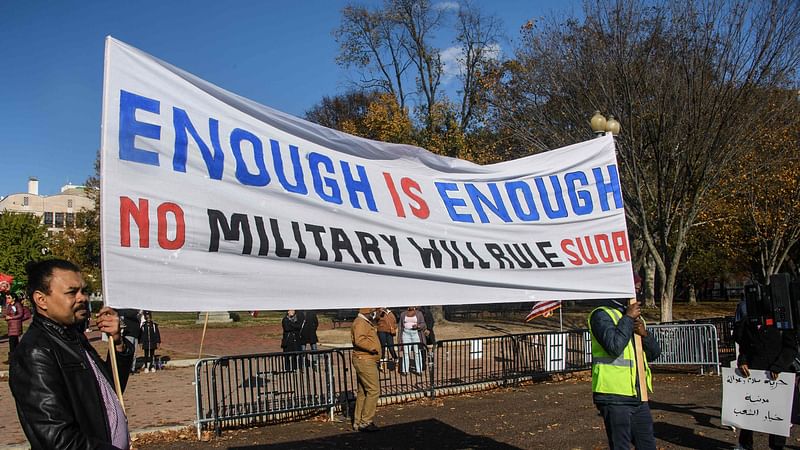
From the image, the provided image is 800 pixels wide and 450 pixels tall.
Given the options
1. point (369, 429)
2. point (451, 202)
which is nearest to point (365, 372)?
point (369, 429)

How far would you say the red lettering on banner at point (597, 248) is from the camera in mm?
5539

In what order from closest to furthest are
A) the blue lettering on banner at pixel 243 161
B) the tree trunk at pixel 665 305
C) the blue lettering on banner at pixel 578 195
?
the blue lettering on banner at pixel 243 161, the blue lettering on banner at pixel 578 195, the tree trunk at pixel 665 305

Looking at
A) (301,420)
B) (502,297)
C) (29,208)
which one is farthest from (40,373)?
(29,208)

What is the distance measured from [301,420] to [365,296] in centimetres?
792

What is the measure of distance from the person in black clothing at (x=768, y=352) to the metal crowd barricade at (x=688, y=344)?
7.32m

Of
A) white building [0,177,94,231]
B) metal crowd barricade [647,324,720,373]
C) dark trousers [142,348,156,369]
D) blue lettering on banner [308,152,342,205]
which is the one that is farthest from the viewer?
white building [0,177,94,231]

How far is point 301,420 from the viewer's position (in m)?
11.6

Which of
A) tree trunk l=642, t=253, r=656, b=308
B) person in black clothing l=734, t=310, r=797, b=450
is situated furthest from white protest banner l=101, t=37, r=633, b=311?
tree trunk l=642, t=253, r=656, b=308

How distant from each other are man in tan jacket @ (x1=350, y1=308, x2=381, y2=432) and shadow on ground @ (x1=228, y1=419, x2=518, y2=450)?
22cm

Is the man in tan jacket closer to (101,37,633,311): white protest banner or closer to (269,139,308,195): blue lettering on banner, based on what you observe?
(101,37,633,311): white protest banner

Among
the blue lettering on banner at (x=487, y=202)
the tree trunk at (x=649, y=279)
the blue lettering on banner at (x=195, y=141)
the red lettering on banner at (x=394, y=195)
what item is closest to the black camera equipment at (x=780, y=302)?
the blue lettering on banner at (x=487, y=202)

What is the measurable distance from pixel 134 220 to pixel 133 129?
0.47 meters

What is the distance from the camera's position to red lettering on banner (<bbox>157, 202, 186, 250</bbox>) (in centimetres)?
363

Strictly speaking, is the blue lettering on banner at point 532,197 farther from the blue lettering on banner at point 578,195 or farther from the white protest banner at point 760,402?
the white protest banner at point 760,402
